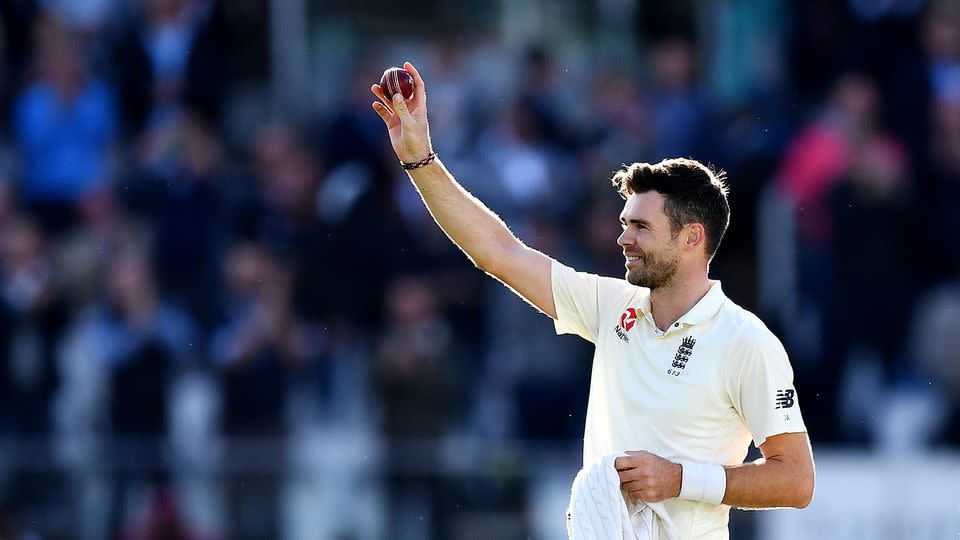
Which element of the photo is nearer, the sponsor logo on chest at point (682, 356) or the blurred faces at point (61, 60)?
the sponsor logo on chest at point (682, 356)

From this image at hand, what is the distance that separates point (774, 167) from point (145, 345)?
4.56 meters

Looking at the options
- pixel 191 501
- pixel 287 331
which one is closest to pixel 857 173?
pixel 287 331

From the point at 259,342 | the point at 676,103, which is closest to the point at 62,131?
the point at 259,342

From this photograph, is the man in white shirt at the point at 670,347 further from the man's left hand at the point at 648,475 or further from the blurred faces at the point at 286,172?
the blurred faces at the point at 286,172

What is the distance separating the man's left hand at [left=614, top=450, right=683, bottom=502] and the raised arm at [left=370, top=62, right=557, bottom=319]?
792mm

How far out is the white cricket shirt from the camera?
5.38 m

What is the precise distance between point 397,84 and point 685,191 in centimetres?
107

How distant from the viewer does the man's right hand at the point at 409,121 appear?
18.8 ft

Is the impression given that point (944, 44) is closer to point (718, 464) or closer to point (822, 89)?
point (822, 89)

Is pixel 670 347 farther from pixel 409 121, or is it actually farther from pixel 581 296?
pixel 409 121

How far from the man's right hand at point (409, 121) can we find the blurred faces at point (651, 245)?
2.57 ft

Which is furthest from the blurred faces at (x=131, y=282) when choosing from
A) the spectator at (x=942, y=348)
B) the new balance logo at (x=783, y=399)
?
the new balance logo at (x=783, y=399)

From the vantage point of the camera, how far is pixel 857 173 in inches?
434

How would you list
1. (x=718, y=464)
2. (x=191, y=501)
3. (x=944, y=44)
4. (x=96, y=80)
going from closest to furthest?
(x=718, y=464), (x=191, y=501), (x=944, y=44), (x=96, y=80)
